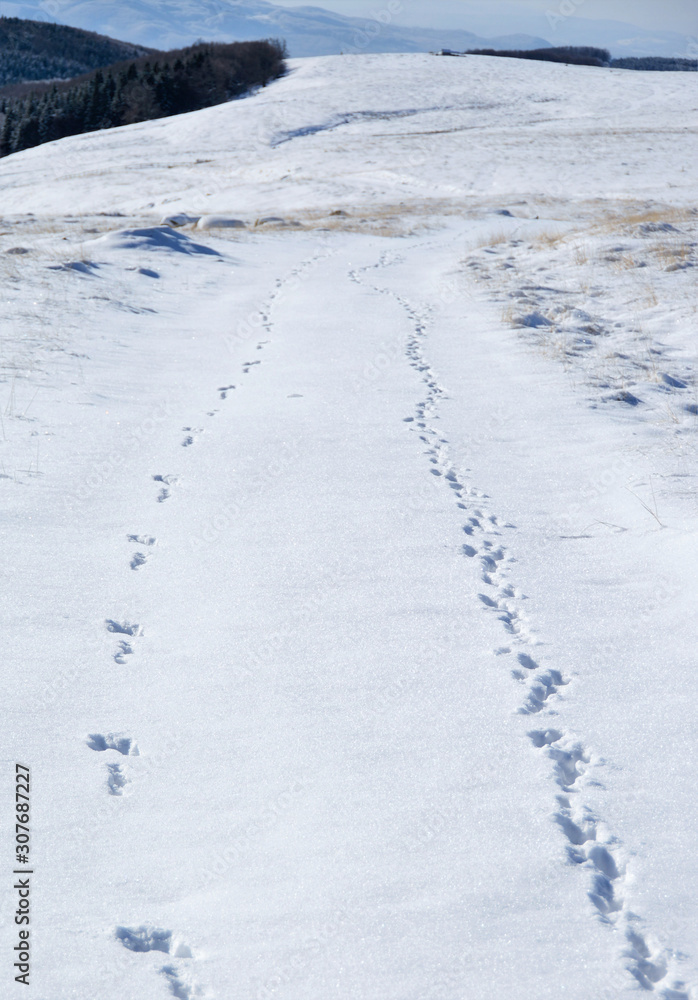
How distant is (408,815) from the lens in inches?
111

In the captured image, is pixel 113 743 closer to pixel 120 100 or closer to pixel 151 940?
pixel 151 940

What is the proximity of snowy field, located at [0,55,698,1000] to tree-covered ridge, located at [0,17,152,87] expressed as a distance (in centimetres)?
15492

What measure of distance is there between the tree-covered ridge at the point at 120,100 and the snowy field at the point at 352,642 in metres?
60.9

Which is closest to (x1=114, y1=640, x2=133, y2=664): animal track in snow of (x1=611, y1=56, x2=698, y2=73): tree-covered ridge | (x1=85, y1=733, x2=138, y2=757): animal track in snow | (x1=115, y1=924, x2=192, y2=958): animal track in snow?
(x1=85, y1=733, x2=138, y2=757): animal track in snow

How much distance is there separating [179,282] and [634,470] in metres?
10.2

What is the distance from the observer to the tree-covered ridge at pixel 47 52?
138375 mm

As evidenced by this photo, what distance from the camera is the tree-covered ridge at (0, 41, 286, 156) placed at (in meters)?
62.1

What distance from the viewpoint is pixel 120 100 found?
63.6 meters

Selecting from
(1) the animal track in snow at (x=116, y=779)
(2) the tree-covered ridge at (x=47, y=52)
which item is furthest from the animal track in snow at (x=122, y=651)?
(2) the tree-covered ridge at (x=47, y=52)

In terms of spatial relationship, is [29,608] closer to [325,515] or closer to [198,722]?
[198,722]

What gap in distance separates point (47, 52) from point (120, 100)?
10432 cm

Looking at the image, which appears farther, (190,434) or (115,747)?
(190,434)

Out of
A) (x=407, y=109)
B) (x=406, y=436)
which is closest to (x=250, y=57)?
(x=407, y=109)

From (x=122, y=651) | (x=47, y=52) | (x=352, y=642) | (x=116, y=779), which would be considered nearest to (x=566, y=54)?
(x=47, y=52)
